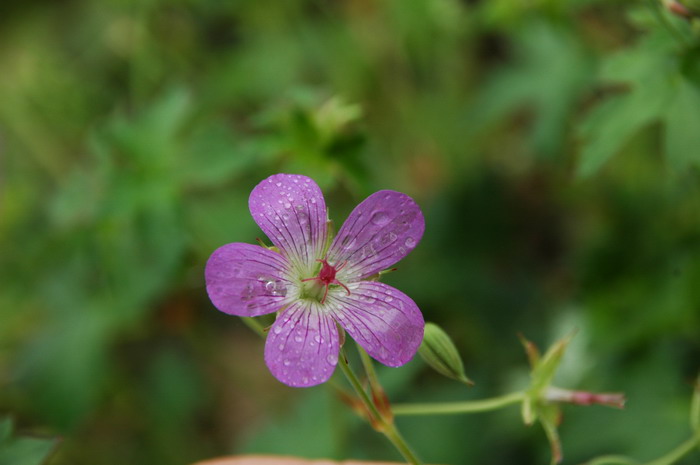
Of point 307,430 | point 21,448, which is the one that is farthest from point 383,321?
point 307,430

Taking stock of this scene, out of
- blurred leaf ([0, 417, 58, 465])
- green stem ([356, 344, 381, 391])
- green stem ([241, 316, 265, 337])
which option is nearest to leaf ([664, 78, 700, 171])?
green stem ([356, 344, 381, 391])

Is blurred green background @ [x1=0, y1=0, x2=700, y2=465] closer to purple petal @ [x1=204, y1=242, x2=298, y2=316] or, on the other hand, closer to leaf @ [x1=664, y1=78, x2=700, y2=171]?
leaf @ [x1=664, y1=78, x2=700, y2=171]

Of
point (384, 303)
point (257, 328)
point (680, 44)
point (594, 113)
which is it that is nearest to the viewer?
point (384, 303)

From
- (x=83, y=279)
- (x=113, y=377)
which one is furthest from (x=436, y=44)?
(x=113, y=377)

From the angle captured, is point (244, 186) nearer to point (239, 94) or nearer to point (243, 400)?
point (239, 94)

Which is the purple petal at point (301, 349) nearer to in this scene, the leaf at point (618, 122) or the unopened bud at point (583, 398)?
the unopened bud at point (583, 398)

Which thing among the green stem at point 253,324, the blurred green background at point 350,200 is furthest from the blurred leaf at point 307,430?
the green stem at point 253,324
